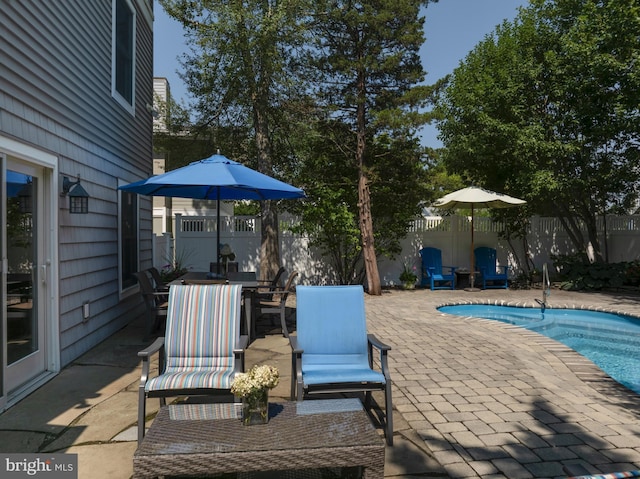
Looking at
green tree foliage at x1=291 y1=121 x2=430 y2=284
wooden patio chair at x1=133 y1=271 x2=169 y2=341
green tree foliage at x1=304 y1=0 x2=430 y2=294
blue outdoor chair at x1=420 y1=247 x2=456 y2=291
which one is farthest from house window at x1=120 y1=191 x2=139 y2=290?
blue outdoor chair at x1=420 y1=247 x2=456 y2=291

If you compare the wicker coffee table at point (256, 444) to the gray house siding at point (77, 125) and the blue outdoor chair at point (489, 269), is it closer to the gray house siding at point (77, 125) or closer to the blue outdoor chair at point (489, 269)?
the gray house siding at point (77, 125)

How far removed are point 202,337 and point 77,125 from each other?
3242 millimetres

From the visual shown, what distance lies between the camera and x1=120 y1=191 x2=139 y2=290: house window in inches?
277

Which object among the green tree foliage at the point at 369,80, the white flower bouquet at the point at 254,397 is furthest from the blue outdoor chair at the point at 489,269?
the white flower bouquet at the point at 254,397

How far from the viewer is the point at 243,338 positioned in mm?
3402

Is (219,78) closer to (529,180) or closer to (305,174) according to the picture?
(305,174)

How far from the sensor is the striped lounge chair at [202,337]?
3.27 meters

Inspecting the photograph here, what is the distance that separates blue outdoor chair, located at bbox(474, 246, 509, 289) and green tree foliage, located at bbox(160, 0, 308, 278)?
507 cm

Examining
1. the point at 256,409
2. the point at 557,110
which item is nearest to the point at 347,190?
the point at 557,110

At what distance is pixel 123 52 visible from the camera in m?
7.16

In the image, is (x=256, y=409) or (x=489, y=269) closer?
(x=256, y=409)

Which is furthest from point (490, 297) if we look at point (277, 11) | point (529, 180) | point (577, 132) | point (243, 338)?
point (243, 338)

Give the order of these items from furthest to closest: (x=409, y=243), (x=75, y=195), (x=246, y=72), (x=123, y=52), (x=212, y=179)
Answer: (x=409, y=243)
(x=246, y=72)
(x=123, y=52)
(x=212, y=179)
(x=75, y=195)

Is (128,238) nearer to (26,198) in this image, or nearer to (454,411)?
(26,198)
